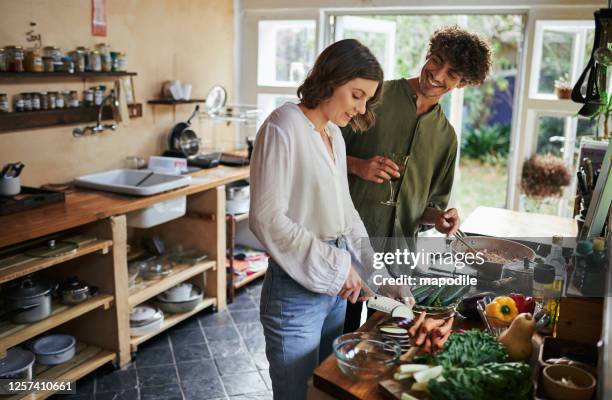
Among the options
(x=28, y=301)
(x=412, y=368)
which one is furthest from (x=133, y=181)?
(x=412, y=368)

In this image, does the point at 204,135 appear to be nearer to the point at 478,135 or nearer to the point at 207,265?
the point at 207,265

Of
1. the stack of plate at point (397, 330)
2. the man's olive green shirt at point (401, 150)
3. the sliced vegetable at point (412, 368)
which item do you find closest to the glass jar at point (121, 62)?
the man's olive green shirt at point (401, 150)

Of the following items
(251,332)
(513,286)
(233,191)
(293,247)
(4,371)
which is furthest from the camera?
(233,191)

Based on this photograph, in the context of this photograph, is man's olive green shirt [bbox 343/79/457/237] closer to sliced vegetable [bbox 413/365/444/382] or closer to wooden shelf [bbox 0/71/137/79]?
sliced vegetable [bbox 413/365/444/382]

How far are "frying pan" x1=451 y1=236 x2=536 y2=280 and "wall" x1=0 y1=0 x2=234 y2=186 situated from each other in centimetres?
254

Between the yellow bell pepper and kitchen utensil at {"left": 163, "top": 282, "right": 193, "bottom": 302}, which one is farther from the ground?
the yellow bell pepper

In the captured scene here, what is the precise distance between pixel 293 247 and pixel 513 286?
0.84 metres

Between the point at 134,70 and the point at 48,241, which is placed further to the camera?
the point at 134,70

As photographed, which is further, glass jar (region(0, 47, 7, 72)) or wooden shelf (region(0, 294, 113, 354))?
glass jar (region(0, 47, 7, 72))

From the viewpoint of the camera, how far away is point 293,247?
1.69 metres

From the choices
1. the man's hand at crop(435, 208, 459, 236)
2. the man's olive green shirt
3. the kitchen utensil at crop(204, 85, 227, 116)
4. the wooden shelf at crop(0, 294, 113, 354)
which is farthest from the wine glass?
the kitchen utensil at crop(204, 85, 227, 116)

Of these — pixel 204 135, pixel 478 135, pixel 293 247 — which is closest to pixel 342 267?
pixel 293 247

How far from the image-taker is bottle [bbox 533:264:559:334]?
181 cm

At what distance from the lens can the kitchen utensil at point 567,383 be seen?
4.42 feet
